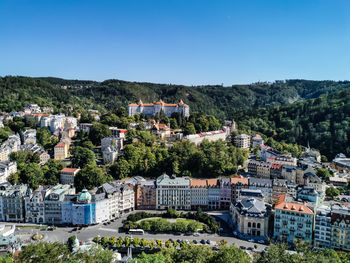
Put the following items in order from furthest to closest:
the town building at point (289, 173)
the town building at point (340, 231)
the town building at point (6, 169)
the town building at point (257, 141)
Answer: the town building at point (257, 141) → the town building at point (289, 173) → the town building at point (6, 169) → the town building at point (340, 231)

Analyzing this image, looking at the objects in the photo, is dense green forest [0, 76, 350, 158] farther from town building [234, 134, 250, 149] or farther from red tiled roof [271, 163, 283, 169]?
red tiled roof [271, 163, 283, 169]

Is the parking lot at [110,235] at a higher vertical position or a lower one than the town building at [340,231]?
lower

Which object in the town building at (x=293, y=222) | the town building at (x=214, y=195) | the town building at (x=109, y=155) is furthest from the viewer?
the town building at (x=109, y=155)

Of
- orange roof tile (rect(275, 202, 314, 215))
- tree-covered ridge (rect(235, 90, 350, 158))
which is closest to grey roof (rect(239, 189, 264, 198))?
orange roof tile (rect(275, 202, 314, 215))

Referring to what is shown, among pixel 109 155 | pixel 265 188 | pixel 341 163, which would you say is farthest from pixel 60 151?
pixel 341 163

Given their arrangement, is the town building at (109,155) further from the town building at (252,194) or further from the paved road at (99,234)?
the town building at (252,194)

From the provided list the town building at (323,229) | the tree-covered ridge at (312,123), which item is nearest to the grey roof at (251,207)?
the town building at (323,229)

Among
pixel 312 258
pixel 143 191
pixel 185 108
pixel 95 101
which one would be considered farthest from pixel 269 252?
pixel 95 101

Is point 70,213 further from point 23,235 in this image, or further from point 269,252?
point 269,252
